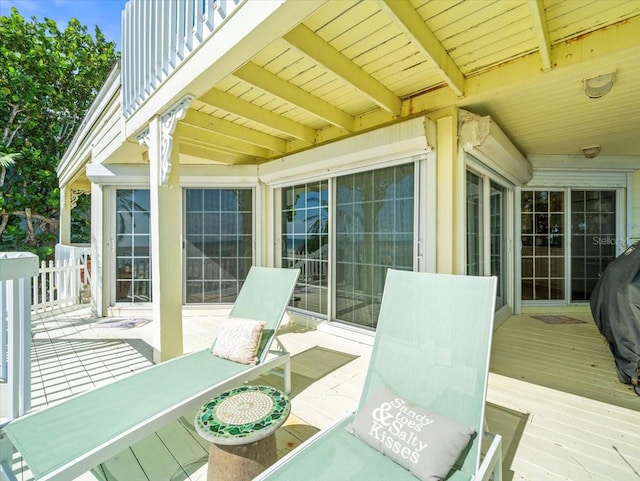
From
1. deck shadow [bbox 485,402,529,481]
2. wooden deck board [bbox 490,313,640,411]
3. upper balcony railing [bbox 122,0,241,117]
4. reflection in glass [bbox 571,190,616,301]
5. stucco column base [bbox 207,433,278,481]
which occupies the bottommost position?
deck shadow [bbox 485,402,529,481]

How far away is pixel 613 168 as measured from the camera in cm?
477

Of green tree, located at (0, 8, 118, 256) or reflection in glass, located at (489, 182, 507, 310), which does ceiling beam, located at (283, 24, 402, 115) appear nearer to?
reflection in glass, located at (489, 182, 507, 310)

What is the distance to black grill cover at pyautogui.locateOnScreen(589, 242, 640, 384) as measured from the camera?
98.8 inches

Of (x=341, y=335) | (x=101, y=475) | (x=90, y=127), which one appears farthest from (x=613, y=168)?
(x=90, y=127)

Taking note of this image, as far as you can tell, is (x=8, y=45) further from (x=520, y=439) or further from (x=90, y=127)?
(x=520, y=439)

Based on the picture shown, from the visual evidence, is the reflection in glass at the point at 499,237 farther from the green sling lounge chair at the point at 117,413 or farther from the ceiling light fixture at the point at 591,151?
the green sling lounge chair at the point at 117,413

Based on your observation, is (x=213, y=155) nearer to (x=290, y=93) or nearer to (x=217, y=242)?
(x=217, y=242)

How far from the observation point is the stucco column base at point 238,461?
1344mm

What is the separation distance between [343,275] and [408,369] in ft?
7.32

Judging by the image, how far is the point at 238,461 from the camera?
1.34 m

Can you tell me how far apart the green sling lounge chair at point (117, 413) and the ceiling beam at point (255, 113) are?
2.02 m

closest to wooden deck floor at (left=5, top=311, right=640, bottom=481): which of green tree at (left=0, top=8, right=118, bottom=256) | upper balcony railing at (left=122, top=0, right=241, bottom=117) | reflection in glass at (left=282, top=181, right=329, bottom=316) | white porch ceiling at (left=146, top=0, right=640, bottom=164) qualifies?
reflection in glass at (left=282, top=181, right=329, bottom=316)

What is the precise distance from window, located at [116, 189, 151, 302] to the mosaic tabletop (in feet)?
13.0

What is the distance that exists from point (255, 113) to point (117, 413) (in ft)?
9.13
